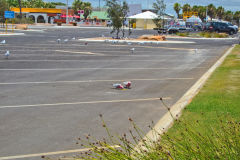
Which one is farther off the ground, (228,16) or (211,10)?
(211,10)

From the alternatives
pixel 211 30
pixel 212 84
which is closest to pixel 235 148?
pixel 212 84

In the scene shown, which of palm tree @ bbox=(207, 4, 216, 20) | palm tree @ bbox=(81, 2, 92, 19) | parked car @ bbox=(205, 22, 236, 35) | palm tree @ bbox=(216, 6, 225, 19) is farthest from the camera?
palm tree @ bbox=(216, 6, 225, 19)

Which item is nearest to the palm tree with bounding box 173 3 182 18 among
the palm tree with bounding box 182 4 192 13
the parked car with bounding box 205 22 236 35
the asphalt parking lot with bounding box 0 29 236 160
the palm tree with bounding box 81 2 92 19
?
the palm tree with bounding box 182 4 192 13

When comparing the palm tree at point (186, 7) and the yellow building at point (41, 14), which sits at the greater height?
the palm tree at point (186, 7)

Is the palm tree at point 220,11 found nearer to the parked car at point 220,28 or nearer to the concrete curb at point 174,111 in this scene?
the parked car at point 220,28

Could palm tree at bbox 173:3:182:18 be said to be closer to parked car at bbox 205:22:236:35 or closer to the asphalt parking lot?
parked car at bbox 205:22:236:35

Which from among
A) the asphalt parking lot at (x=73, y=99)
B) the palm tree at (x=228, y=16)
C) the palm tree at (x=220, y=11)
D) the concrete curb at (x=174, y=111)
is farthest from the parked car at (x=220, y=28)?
the palm tree at (x=228, y=16)

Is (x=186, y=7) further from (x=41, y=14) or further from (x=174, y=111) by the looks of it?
(x=174, y=111)

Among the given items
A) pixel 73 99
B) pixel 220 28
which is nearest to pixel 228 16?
pixel 220 28

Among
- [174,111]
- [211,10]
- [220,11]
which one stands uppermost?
[220,11]

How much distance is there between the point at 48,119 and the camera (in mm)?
8961

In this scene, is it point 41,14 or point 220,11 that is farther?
point 220,11

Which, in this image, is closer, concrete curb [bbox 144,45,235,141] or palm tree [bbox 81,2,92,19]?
concrete curb [bbox 144,45,235,141]

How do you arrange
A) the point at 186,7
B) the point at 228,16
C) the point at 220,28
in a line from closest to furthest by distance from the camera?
the point at 220,28, the point at 186,7, the point at 228,16
